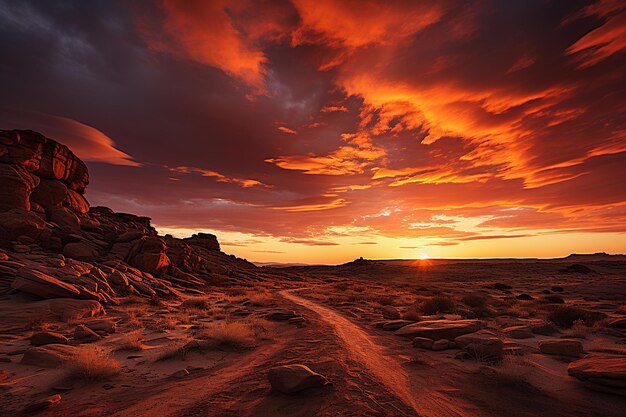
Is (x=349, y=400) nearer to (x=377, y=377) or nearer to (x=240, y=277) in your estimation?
(x=377, y=377)

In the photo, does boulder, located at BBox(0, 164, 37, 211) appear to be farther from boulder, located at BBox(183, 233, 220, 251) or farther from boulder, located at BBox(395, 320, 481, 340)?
boulder, located at BBox(183, 233, 220, 251)

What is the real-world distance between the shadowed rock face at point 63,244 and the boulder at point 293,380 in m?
18.2

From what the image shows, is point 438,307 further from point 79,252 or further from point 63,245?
point 63,245

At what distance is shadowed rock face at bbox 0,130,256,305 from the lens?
2071 centimetres

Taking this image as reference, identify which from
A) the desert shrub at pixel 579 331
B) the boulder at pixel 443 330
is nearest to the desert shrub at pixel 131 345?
the boulder at pixel 443 330

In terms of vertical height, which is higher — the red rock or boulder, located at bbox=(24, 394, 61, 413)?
the red rock

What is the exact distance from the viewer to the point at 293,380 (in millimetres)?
7125

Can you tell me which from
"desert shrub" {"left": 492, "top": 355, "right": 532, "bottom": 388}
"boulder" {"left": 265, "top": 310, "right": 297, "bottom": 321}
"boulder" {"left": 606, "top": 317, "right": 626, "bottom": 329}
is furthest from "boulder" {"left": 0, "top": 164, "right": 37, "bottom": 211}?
"boulder" {"left": 606, "top": 317, "right": 626, "bottom": 329}

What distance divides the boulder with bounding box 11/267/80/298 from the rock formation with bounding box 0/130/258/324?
36 mm

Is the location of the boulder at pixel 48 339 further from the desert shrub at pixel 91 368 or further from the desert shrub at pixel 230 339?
the desert shrub at pixel 230 339

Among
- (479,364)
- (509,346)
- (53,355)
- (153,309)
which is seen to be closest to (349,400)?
(479,364)

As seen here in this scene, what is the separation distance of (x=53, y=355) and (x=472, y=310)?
2262 cm

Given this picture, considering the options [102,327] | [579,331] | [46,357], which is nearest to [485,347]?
[579,331]

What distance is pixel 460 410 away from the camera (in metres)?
6.57
